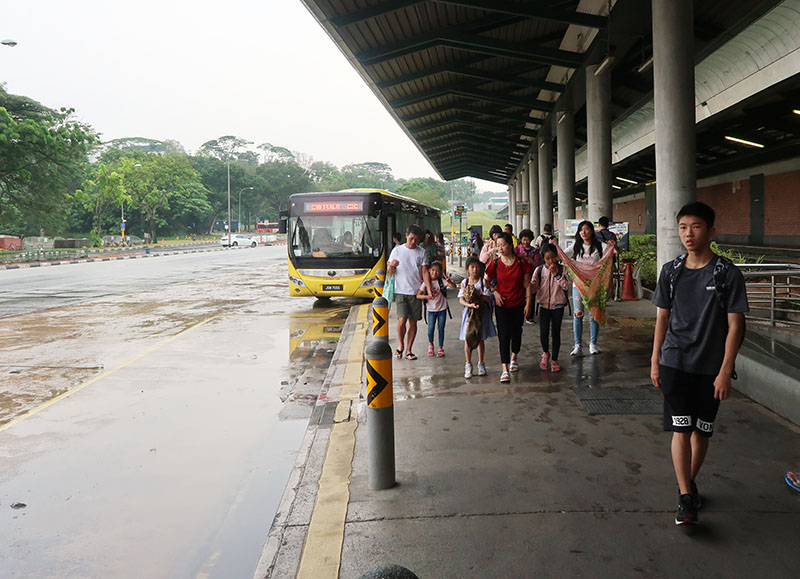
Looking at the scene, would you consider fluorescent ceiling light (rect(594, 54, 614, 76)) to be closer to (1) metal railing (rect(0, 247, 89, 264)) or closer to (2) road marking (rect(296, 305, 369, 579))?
(2) road marking (rect(296, 305, 369, 579))

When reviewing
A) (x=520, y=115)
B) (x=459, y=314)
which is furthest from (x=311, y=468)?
(x=520, y=115)

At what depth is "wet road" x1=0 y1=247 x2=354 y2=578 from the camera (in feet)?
14.1

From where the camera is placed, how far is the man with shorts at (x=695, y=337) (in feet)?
12.8

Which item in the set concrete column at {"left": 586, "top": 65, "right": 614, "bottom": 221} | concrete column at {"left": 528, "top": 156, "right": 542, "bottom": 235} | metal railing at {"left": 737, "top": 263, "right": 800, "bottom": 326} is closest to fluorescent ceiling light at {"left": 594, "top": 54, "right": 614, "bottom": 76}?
concrete column at {"left": 586, "top": 65, "right": 614, "bottom": 221}

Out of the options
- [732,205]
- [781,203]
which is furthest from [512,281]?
[732,205]

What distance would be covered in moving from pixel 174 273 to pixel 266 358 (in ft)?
71.1

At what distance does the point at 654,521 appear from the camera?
407 centimetres

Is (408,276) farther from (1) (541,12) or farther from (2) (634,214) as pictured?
(2) (634,214)

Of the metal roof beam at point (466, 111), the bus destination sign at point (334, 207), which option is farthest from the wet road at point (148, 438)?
the metal roof beam at point (466, 111)

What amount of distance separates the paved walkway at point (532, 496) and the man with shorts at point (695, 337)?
15.3 inches

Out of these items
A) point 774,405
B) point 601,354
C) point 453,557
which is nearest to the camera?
point 453,557

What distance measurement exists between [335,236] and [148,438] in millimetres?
11329

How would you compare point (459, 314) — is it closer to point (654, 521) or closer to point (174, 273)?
point (654, 521)

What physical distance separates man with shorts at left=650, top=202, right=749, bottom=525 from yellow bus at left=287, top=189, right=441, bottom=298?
1283 cm
